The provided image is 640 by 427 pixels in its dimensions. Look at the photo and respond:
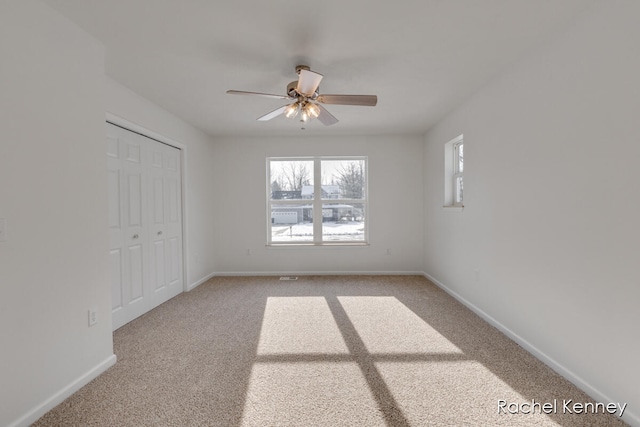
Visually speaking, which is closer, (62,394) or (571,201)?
(62,394)

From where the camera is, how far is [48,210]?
172 centimetres

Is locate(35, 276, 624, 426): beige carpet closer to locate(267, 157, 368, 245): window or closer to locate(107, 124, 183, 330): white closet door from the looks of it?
locate(107, 124, 183, 330): white closet door

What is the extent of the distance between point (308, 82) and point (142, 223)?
7.93 feet

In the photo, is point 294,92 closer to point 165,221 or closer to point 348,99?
point 348,99

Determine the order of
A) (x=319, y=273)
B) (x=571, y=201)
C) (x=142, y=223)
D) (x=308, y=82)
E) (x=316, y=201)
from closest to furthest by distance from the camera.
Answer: (x=571, y=201)
(x=308, y=82)
(x=142, y=223)
(x=319, y=273)
(x=316, y=201)

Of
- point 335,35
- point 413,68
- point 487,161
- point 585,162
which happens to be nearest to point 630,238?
point 585,162

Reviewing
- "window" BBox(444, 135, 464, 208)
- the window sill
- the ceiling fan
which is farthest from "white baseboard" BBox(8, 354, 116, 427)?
A: "window" BBox(444, 135, 464, 208)

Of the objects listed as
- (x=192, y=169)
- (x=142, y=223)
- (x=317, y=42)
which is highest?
(x=317, y=42)

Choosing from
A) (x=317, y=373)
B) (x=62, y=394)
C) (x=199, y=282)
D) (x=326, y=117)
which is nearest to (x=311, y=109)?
(x=326, y=117)

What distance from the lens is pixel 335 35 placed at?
2.03 m

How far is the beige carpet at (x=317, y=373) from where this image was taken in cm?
164

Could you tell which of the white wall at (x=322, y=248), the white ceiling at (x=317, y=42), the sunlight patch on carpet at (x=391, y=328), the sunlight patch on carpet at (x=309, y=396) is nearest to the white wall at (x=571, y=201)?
the white ceiling at (x=317, y=42)

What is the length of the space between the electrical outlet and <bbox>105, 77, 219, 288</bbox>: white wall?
1.77m

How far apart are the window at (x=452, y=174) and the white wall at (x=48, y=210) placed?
382cm
